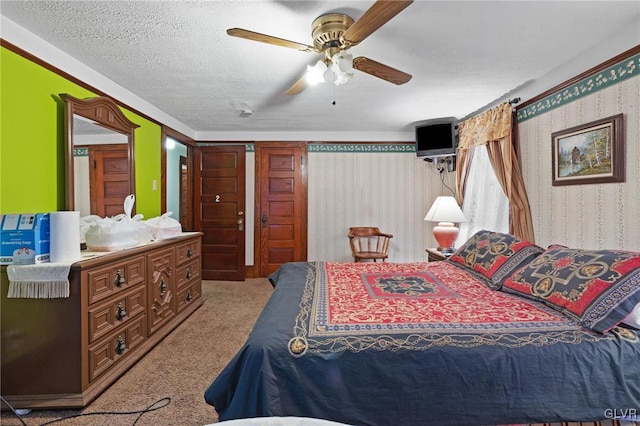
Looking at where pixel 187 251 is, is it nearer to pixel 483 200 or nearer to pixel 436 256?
pixel 436 256

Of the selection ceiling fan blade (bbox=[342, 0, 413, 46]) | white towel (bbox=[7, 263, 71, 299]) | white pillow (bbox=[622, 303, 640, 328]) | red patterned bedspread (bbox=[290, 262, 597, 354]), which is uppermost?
ceiling fan blade (bbox=[342, 0, 413, 46])

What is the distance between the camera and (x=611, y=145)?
1.96 meters

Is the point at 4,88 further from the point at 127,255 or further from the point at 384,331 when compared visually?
the point at 384,331

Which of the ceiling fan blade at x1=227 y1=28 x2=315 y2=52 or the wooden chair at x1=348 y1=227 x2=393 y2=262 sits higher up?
the ceiling fan blade at x1=227 y1=28 x2=315 y2=52

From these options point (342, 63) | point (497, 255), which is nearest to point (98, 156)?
point (342, 63)

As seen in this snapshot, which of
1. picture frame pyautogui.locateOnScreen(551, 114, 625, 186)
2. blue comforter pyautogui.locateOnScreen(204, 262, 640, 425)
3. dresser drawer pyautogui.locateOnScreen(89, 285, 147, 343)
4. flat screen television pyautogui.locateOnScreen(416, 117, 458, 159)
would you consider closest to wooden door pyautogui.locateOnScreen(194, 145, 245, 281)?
dresser drawer pyautogui.locateOnScreen(89, 285, 147, 343)

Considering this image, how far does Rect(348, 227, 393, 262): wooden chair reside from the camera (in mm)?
Answer: 4230

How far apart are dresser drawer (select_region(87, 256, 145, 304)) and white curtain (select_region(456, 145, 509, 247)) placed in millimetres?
3545

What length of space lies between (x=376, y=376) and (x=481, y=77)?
8.61 feet

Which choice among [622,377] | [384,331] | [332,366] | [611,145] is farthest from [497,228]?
[332,366]

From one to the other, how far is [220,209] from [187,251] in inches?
59.3

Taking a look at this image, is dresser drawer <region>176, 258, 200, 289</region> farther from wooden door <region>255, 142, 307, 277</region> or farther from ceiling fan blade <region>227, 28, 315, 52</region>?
ceiling fan blade <region>227, 28, 315, 52</region>

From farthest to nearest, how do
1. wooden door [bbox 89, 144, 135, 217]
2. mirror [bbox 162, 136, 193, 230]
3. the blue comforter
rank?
mirror [bbox 162, 136, 193, 230], wooden door [bbox 89, 144, 135, 217], the blue comforter

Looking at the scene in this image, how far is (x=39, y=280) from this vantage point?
1.70m
